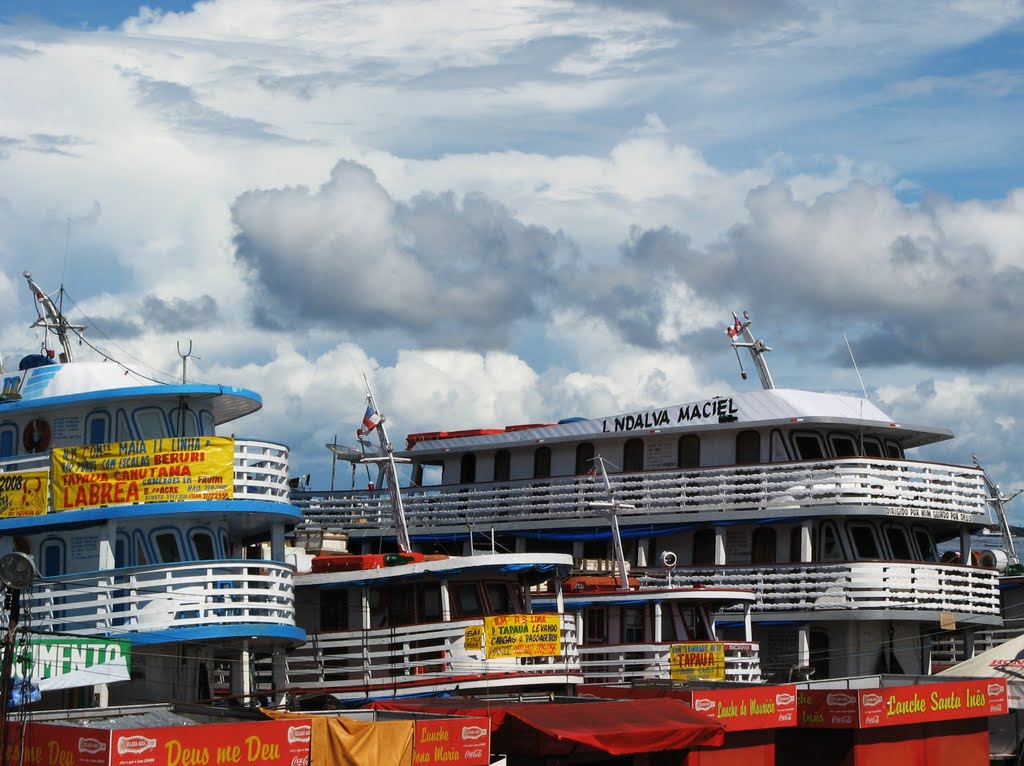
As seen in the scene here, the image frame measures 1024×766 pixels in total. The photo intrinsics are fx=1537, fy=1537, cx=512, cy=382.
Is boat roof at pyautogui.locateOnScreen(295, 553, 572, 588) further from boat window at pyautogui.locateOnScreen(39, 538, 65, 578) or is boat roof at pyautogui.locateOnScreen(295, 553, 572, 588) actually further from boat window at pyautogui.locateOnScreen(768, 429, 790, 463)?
boat window at pyautogui.locateOnScreen(768, 429, 790, 463)

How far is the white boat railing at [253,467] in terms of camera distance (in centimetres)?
2869

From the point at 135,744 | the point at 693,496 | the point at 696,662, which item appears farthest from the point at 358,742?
the point at 693,496

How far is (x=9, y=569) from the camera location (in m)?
21.4

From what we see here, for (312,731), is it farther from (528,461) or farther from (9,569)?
(528,461)

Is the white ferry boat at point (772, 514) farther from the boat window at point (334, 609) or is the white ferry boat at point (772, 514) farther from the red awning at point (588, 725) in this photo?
the red awning at point (588, 725)

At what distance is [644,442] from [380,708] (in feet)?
59.4

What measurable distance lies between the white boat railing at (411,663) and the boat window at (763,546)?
10.2 metres

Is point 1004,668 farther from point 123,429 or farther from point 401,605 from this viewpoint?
point 123,429

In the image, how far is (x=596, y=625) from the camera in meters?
34.0

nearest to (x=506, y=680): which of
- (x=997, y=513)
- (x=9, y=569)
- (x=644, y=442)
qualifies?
(x=9, y=569)

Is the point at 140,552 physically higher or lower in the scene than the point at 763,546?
lower

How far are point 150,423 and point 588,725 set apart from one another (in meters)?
10.8

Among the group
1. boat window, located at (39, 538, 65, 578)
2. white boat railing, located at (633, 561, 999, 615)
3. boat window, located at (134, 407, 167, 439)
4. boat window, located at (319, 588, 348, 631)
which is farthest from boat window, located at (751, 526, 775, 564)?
boat window, located at (39, 538, 65, 578)

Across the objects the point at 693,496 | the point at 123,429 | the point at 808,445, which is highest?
the point at 808,445
